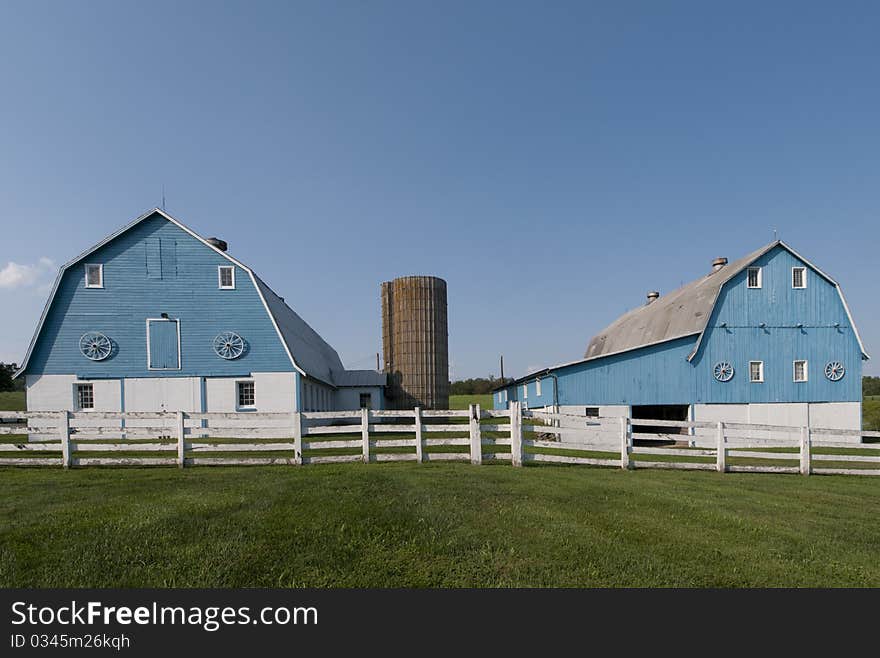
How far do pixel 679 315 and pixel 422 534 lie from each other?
23404mm

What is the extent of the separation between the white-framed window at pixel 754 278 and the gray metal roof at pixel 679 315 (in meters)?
0.53

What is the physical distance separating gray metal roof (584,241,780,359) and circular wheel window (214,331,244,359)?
1713cm

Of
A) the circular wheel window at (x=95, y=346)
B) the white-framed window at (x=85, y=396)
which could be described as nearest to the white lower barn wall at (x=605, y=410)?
the circular wheel window at (x=95, y=346)

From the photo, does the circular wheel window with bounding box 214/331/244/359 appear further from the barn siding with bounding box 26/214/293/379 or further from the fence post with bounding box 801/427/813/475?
the fence post with bounding box 801/427/813/475

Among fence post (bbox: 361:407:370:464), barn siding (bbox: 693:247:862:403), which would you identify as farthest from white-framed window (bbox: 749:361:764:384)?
fence post (bbox: 361:407:370:464)

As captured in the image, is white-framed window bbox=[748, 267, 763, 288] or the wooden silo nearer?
white-framed window bbox=[748, 267, 763, 288]

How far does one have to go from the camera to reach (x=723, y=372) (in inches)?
888

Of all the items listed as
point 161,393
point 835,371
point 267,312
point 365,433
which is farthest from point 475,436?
point 835,371

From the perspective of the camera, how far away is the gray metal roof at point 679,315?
2295cm

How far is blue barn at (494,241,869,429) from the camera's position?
22.5 m

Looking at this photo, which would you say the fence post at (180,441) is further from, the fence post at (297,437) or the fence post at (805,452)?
the fence post at (805,452)

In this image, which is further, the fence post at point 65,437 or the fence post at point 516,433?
the fence post at point 516,433

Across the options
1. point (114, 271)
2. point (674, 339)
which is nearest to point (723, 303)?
point (674, 339)

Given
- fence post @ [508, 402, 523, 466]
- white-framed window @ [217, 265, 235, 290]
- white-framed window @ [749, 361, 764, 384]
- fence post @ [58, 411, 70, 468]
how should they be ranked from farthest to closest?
1. white-framed window @ [749, 361, 764, 384]
2. white-framed window @ [217, 265, 235, 290]
3. fence post @ [508, 402, 523, 466]
4. fence post @ [58, 411, 70, 468]
